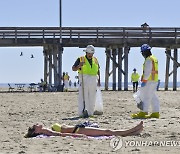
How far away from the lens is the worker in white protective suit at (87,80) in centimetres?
1245

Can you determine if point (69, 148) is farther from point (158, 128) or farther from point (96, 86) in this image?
point (96, 86)

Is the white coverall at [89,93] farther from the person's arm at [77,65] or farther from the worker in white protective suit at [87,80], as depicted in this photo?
the person's arm at [77,65]

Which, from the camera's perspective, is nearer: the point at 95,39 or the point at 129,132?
the point at 129,132

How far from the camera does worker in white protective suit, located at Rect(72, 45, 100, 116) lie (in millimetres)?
12453

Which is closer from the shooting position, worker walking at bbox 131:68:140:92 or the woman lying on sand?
the woman lying on sand

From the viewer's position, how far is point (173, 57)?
119 ft

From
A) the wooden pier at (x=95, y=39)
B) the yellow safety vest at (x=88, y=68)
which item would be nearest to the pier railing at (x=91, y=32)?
the wooden pier at (x=95, y=39)

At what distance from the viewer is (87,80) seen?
12.5 meters

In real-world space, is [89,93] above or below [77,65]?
below

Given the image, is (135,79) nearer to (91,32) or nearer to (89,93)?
(91,32)

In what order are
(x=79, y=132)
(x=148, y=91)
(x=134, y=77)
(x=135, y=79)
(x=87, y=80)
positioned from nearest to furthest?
(x=79, y=132), (x=148, y=91), (x=87, y=80), (x=135, y=79), (x=134, y=77)

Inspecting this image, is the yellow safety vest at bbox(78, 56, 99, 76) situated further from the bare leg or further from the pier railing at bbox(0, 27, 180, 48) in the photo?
the pier railing at bbox(0, 27, 180, 48)

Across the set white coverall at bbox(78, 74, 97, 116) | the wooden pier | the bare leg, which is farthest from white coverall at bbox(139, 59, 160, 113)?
the wooden pier

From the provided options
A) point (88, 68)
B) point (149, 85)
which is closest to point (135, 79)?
point (88, 68)
